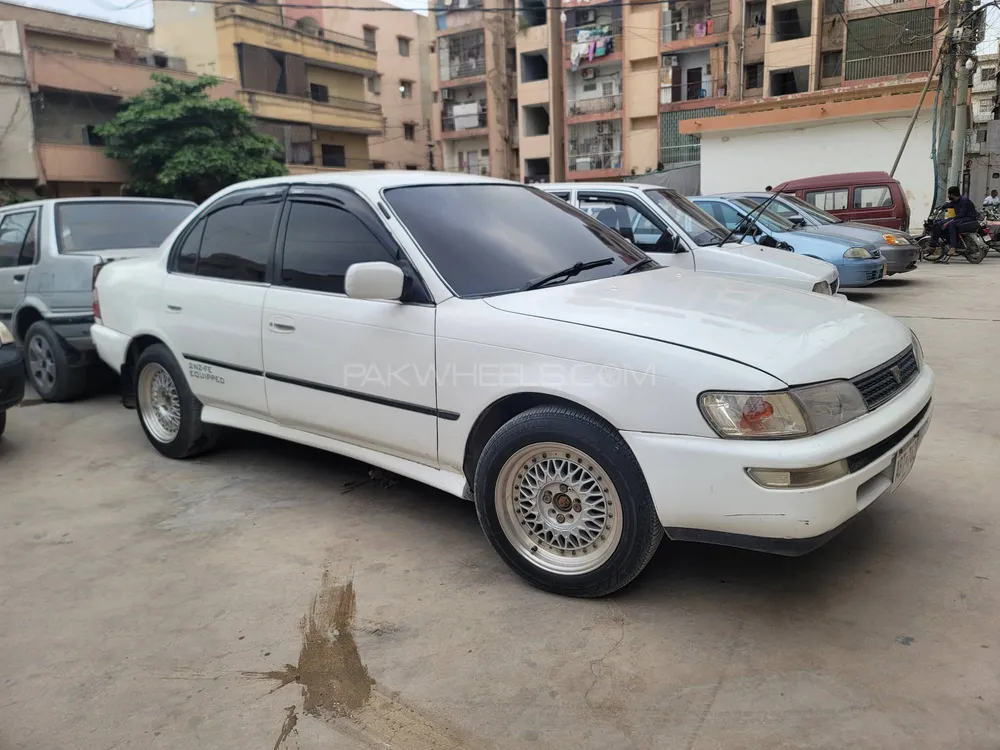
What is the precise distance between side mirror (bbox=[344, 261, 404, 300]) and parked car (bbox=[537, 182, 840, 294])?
13.1 ft

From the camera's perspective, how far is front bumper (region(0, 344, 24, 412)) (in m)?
4.91

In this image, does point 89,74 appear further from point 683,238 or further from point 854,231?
point 683,238

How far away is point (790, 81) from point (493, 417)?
32454 millimetres

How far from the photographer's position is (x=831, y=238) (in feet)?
33.7

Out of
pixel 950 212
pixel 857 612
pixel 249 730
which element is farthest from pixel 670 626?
pixel 950 212

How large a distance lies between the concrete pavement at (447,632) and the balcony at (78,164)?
2727cm

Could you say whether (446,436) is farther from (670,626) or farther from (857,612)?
(857,612)

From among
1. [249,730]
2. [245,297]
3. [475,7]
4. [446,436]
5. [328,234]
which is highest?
[475,7]

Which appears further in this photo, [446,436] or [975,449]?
[975,449]

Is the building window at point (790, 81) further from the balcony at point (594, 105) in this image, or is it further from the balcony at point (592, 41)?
the balcony at point (592, 41)

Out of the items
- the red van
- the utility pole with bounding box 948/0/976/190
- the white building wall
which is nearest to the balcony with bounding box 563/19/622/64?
the white building wall

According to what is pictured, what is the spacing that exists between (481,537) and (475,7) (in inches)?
1665

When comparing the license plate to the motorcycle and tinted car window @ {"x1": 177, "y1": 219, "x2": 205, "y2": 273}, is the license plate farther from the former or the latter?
the motorcycle

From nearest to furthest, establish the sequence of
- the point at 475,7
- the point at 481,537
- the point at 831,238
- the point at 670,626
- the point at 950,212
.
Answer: the point at 670,626 → the point at 481,537 → the point at 831,238 → the point at 950,212 → the point at 475,7
